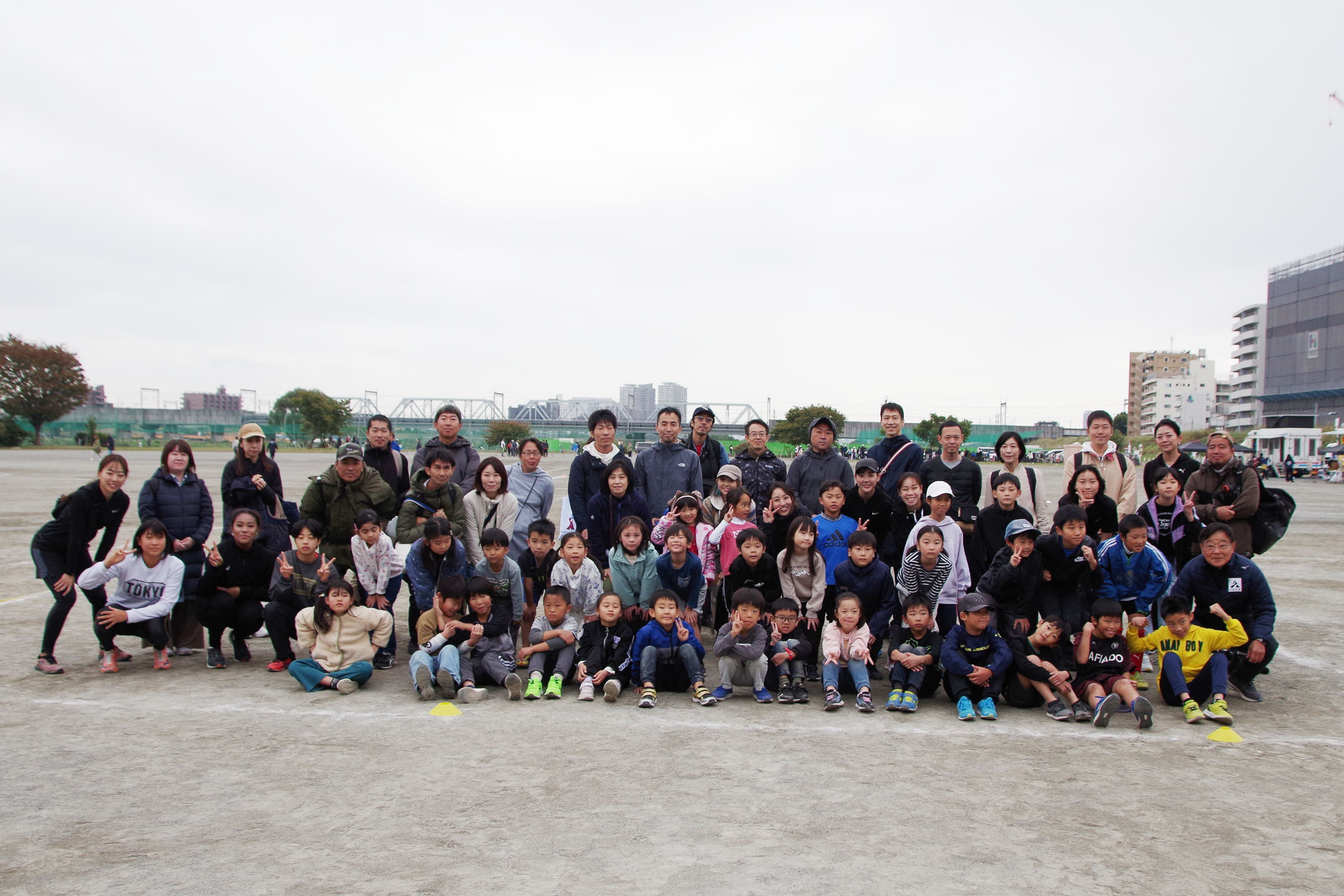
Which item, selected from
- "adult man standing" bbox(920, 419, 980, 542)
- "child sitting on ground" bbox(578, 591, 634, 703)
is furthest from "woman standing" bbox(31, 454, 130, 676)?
"adult man standing" bbox(920, 419, 980, 542)

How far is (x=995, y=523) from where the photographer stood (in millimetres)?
6281

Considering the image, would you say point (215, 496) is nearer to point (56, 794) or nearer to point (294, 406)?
point (56, 794)

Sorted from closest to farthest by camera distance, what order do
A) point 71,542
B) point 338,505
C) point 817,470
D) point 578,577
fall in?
1. point 71,542
2. point 578,577
3. point 338,505
4. point 817,470

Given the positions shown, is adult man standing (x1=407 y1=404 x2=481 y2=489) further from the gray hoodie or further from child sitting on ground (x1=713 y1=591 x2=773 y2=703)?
child sitting on ground (x1=713 y1=591 x2=773 y2=703)

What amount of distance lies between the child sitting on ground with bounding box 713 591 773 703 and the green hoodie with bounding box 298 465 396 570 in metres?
3.09

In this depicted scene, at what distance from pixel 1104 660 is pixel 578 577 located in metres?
3.71

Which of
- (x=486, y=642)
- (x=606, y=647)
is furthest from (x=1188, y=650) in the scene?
(x=486, y=642)

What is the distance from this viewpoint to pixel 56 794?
3.59 meters

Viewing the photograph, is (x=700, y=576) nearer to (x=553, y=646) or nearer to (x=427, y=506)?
(x=553, y=646)

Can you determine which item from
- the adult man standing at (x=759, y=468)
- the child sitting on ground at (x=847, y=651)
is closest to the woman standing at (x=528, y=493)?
the adult man standing at (x=759, y=468)

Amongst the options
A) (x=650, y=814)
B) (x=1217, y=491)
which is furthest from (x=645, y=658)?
(x=1217, y=491)

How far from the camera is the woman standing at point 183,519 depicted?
20.2 feet

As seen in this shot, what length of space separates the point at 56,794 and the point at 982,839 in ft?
13.7

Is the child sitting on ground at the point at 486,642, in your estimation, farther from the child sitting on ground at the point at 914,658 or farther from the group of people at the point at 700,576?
the child sitting on ground at the point at 914,658
